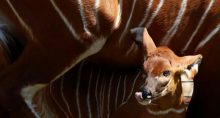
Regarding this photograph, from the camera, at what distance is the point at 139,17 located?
1.97 meters

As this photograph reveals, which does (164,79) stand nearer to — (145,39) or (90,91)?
(145,39)

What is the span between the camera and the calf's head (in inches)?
68.0

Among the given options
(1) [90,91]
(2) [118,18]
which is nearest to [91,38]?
(2) [118,18]

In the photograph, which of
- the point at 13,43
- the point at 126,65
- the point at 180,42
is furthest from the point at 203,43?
the point at 13,43

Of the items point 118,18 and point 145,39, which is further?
point 118,18

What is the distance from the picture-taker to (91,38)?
1.85 metres

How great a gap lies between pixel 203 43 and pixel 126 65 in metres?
0.19

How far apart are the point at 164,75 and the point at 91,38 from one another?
20cm

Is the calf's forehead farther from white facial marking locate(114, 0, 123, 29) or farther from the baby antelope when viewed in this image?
white facial marking locate(114, 0, 123, 29)

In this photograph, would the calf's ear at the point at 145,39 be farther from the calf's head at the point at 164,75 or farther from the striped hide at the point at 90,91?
the striped hide at the point at 90,91

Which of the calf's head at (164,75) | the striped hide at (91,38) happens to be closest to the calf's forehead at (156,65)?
the calf's head at (164,75)

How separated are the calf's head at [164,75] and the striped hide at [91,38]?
0.37 ft

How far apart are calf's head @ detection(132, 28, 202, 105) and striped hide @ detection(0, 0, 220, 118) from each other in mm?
112

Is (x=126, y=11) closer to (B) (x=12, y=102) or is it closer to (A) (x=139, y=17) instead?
(A) (x=139, y=17)
